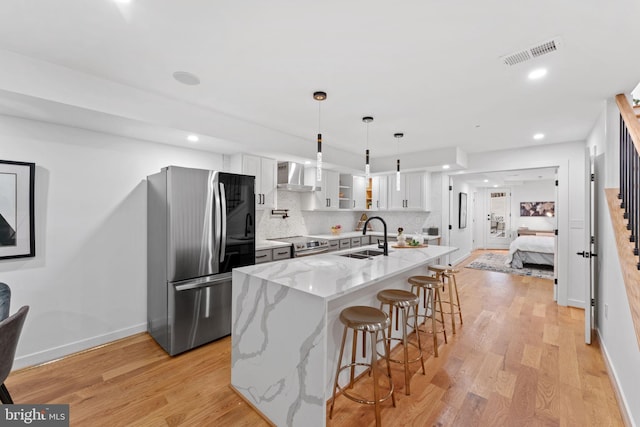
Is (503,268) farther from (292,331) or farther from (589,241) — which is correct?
(292,331)

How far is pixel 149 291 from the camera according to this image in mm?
3311

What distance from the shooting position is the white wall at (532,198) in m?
9.31

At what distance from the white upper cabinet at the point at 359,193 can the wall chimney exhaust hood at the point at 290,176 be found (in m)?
1.61

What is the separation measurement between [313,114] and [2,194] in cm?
301

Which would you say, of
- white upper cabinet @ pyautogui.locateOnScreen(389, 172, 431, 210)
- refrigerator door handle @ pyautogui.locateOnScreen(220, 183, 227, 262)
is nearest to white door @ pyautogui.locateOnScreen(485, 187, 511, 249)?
white upper cabinet @ pyautogui.locateOnScreen(389, 172, 431, 210)

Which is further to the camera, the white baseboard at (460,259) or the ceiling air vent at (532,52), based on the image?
the white baseboard at (460,259)

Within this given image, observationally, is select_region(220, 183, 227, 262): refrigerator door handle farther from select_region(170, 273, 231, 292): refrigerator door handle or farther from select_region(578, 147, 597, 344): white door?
select_region(578, 147, 597, 344): white door

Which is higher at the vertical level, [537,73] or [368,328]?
[537,73]

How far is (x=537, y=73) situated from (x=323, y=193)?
3474mm

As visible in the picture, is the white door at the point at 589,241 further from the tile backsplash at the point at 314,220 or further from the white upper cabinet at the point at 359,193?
the white upper cabinet at the point at 359,193

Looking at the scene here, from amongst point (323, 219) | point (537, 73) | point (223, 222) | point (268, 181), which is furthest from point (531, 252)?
point (223, 222)

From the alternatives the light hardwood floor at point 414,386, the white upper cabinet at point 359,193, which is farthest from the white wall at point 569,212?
the white upper cabinet at point 359,193

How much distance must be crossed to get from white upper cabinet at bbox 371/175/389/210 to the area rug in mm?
2946

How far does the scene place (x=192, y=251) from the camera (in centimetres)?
293
